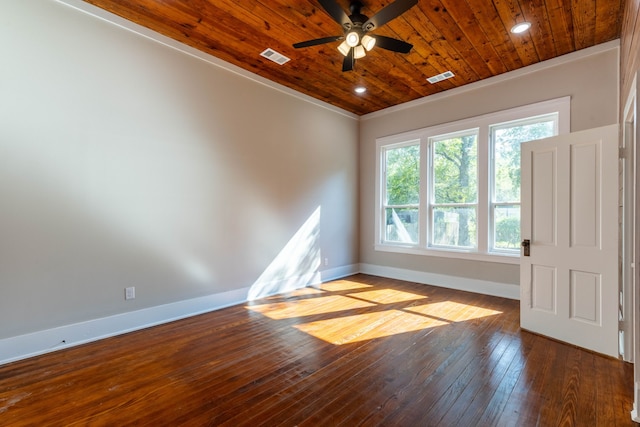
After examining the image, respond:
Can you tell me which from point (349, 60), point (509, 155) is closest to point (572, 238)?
point (509, 155)

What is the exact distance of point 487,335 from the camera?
298 cm

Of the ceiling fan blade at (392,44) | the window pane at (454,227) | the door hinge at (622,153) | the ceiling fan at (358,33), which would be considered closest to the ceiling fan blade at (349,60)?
the ceiling fan at (358,33)

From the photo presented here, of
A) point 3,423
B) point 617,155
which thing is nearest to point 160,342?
point 3,423

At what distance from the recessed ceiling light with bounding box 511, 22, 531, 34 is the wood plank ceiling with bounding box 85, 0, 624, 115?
50 mm

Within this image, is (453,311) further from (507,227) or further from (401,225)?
(401,225)

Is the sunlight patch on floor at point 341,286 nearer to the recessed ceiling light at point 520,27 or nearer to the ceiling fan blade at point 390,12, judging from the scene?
the ceiling fan blade at point 390,12

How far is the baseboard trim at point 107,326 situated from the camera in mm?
2498

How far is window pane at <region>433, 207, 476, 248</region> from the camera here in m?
Result: 4.64

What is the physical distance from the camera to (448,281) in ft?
15.8

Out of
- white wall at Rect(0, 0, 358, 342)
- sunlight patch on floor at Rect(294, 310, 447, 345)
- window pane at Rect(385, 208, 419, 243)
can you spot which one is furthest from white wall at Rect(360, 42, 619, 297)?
white wall at Rect(0, 0, 358, 342)

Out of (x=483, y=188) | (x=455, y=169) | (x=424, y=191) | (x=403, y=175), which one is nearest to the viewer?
(x=483, y=188)

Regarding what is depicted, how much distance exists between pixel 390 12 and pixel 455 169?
3.06m

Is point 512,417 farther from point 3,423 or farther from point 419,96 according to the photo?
point 419,96

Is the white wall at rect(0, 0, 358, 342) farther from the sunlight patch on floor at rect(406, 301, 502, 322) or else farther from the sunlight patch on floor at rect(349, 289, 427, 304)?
the sunlight patch on floor at rect(406, 301, 502, 322)
